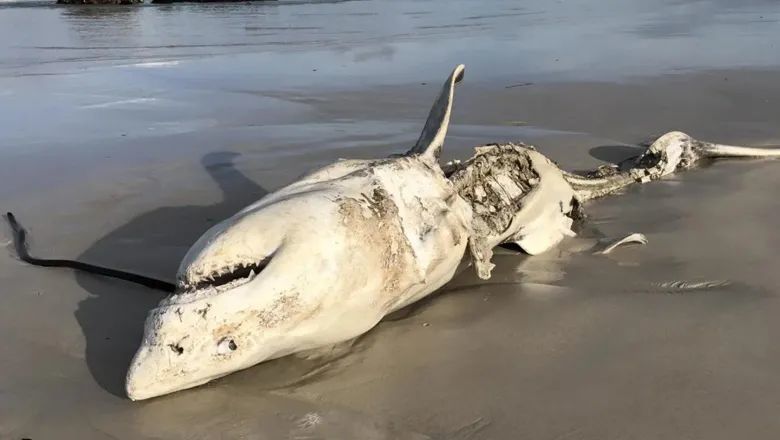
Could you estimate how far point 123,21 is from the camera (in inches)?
642

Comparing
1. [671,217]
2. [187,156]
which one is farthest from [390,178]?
[187,156]

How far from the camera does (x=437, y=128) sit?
3588mm

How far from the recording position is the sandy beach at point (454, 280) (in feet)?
7.55

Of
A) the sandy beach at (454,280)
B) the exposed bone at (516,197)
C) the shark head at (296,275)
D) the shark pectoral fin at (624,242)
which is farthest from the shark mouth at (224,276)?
the shark pectoral fin at (624,242)

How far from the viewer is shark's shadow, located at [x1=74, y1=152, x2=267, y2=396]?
8.75ft

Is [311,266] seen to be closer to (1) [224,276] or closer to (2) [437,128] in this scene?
(1) [224,276]

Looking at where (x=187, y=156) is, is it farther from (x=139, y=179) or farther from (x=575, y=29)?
(x=575, y=29)

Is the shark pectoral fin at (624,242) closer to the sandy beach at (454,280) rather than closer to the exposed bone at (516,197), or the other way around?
the sandy beach at (454,280)

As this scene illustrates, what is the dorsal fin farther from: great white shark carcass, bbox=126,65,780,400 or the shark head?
the shark head

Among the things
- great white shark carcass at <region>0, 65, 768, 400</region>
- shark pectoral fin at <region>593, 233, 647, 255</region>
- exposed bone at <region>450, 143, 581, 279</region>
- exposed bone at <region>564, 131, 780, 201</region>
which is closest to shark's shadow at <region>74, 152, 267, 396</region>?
great white shark carcass at <region>0, 65, 768, 400</region>

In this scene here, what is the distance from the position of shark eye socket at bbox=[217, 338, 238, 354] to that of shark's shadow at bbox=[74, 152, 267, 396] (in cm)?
40

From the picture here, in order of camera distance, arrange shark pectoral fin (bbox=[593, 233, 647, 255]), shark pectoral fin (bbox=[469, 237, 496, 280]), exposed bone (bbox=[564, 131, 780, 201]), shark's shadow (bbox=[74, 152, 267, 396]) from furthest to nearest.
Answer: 1. exposed bone (bbox=[564, 131, 780, 201])
2. shark pectoral fin (bbox=[593, 233, 647, 255])
3. shark pectoral fin (bbox=[469, 237, 496, 280])
4. shark's shadow (bbox=[74, 152, 267, 396])

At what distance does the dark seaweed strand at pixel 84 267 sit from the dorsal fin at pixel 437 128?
1272 millimetres

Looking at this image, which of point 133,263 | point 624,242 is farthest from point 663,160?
point 133,263
